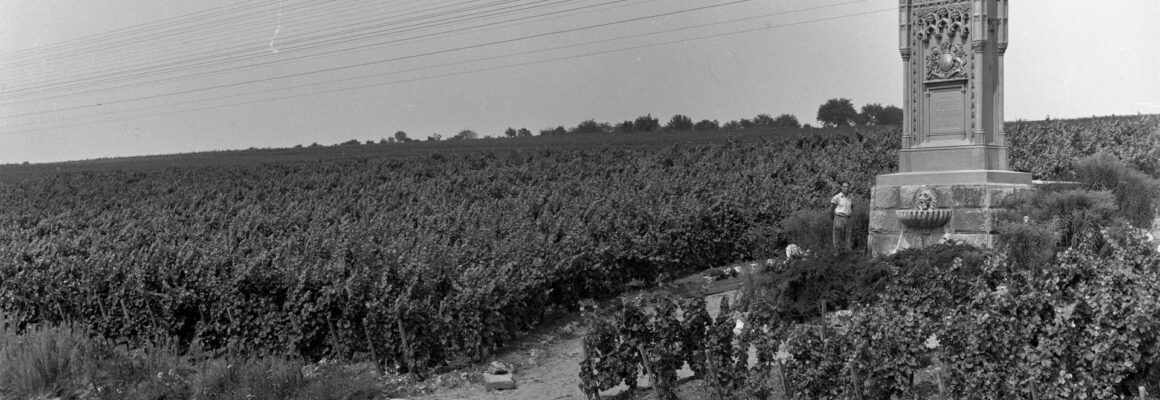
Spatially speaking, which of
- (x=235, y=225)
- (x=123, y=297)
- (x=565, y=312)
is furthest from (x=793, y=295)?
(x=235, y=225)

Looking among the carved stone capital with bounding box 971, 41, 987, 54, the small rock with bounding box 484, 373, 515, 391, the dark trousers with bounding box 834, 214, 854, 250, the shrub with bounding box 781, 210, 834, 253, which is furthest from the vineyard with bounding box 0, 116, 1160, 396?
the carved stone capital with bounding box 971, 41, 987, 54

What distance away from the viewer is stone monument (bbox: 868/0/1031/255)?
40.1 ft

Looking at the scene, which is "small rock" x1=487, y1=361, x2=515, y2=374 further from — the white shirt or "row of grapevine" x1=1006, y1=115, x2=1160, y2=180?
"row of grapevine" x1=1006, y1=115, x2=1160, y2=180

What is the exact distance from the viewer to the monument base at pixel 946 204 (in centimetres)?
1207

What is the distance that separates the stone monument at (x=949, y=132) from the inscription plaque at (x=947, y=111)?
0.01m

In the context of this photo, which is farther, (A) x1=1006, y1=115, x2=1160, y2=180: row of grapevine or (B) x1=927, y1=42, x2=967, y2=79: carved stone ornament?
(A) x1=1006, y1=115, x2=1160, y2=180: row of grapevine

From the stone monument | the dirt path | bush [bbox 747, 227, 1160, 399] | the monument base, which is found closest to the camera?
bush [bbox 747, 227, 1160, 399]

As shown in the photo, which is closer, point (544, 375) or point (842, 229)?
point (544, 375)

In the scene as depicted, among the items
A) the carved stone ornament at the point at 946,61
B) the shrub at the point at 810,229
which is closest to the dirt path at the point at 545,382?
the carved stone ornament at the point at 946,61

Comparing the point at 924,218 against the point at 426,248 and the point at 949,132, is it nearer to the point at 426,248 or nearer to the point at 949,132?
the point at 949,132

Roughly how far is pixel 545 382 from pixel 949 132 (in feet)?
20.9

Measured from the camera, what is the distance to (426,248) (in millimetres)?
12328

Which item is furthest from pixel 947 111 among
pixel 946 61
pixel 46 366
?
pixel 46 366

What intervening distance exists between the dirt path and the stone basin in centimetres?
388
